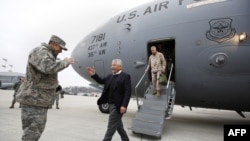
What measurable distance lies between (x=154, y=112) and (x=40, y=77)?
13.5ft

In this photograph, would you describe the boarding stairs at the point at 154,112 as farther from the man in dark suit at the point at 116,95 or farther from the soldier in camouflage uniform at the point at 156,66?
the man in dark suit at the point at 116,95

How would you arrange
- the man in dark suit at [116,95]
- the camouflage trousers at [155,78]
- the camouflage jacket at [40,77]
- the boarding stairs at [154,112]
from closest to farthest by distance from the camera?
1. the camouflage jacket at [40,77]
2. the man in dark suit at [116,95]
3. the boarding stairs at [154,112]
4. the camouflage trousers at [155,78]

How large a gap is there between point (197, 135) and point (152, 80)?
216 cm

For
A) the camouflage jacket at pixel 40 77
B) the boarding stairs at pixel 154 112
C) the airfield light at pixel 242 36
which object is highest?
the airfield light at pixel 242 36

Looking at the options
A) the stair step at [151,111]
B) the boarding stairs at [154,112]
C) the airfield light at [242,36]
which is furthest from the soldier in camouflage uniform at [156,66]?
the airfield light at [242,36]

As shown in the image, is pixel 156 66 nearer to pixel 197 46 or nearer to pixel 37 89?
pixel 197 46

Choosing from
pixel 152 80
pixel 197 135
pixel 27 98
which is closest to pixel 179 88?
pixel 152 80

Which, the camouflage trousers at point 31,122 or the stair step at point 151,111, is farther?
the stair step at point 151,111

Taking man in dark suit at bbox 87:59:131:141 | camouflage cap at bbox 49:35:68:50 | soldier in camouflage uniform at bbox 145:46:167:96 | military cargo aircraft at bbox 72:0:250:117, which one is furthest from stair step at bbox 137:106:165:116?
camouflage cap at bbox 49:35:68:50

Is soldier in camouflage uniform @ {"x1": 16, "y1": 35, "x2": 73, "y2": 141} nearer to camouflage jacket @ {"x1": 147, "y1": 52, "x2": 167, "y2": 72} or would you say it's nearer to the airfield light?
camouflage jacket @ {"x1": 147, "y1": 52, "x2": 167, "y2": 72}

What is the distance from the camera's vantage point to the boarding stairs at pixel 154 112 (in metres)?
6.53

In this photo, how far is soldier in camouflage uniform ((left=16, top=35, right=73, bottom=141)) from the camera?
11.9 feet

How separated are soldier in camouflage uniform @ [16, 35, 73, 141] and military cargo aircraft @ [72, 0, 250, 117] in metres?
4.91

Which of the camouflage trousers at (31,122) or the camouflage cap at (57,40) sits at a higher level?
the camouflage cap at (57,40)
